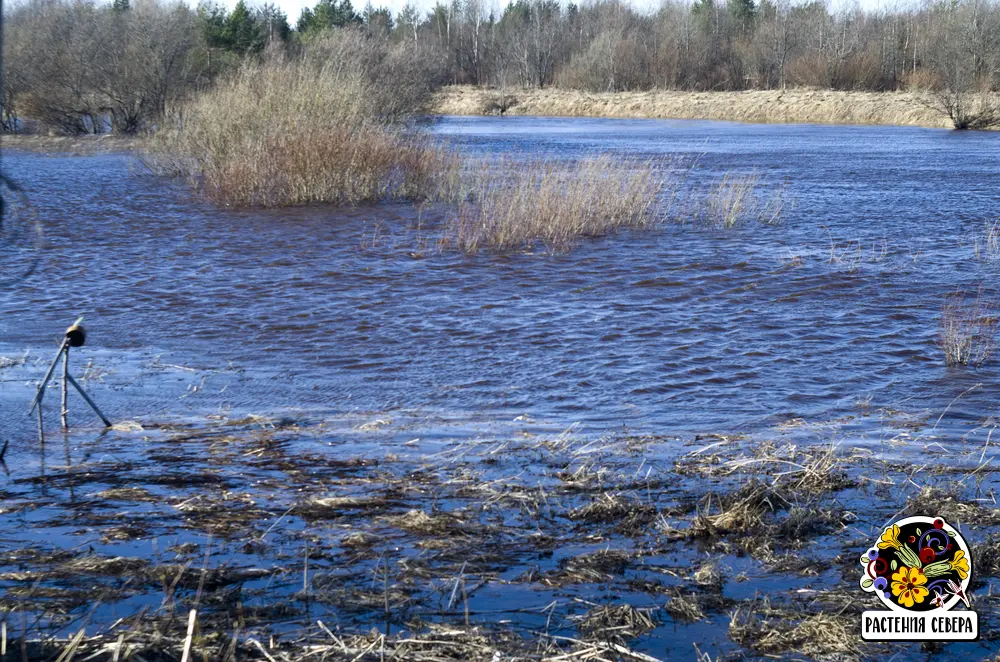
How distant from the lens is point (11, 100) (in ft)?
116

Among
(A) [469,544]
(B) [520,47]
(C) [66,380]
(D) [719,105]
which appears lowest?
(A) [469,544]

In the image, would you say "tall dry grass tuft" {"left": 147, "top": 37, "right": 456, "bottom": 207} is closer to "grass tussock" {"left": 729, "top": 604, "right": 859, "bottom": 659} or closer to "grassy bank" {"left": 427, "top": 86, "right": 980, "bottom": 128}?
"grass tussock" {"left": 729, "top": 604, "right": 859, "bottom": 659}

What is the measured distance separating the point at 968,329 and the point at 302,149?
38.5ft

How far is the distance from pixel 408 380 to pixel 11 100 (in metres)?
32.7

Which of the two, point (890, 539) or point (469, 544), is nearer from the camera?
point (890, 539)

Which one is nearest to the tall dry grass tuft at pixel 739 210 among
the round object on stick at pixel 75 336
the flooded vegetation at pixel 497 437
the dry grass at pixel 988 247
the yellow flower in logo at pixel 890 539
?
the flooded vegetation at pixel 497 437

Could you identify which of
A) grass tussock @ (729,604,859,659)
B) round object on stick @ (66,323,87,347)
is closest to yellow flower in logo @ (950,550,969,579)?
grass tussock @ (729,604,859,659)

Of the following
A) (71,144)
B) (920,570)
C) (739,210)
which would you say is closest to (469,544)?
(920,570)

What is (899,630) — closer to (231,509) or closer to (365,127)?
(231,509)

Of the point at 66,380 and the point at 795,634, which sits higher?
the point at 66,380

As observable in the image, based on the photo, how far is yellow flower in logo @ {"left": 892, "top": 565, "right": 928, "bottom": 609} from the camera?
3.63 meters

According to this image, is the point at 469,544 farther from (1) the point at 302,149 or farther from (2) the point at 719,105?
(2) the point at 719,105

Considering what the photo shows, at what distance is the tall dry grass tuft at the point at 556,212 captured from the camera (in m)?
14.4

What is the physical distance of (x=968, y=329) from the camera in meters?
9.31
